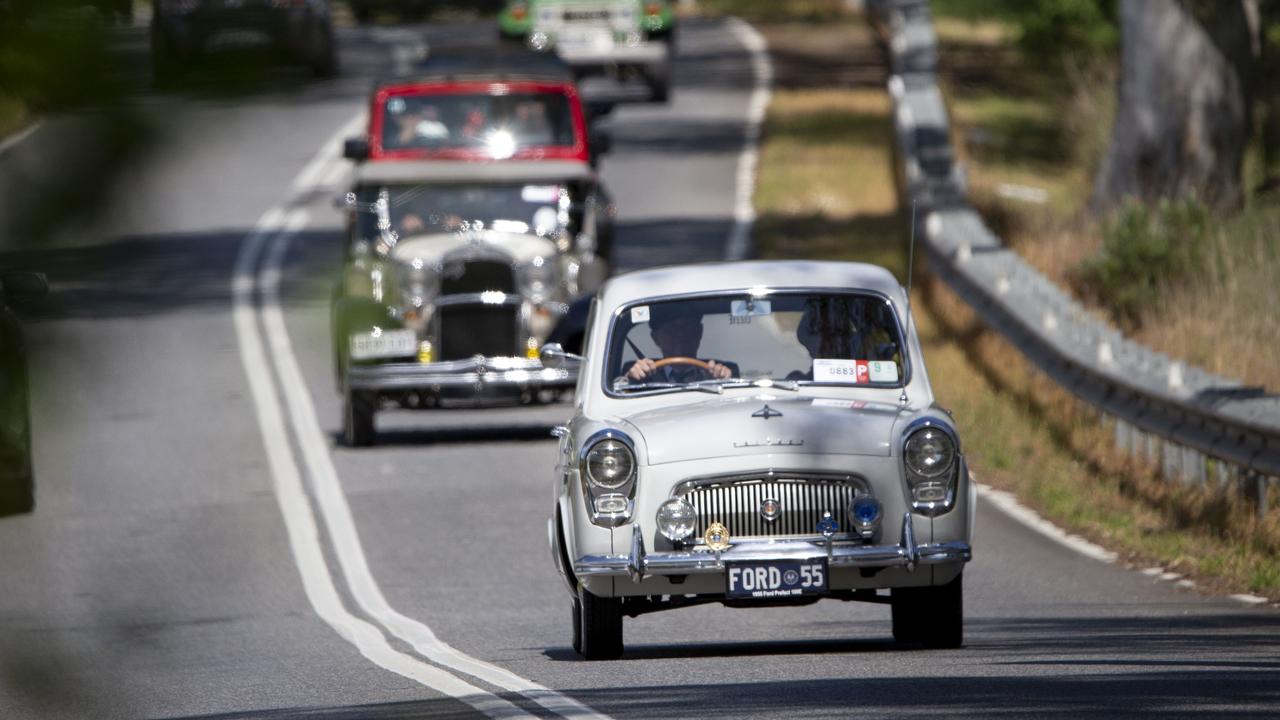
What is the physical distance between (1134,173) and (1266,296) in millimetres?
6277

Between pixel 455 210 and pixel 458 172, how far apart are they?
298mm

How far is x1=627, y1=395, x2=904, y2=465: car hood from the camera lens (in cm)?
838

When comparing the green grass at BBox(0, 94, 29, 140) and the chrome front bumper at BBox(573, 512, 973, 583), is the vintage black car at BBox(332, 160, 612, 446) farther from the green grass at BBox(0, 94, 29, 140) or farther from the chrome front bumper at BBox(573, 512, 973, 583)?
the green grass at BBox(0, 94, 29, 140)

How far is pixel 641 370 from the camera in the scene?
9438 millimetres

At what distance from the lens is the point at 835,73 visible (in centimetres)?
3703

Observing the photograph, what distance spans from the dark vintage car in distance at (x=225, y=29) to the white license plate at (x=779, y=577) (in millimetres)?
5985

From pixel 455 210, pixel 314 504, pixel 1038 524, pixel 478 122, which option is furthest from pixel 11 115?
pixel 478 122

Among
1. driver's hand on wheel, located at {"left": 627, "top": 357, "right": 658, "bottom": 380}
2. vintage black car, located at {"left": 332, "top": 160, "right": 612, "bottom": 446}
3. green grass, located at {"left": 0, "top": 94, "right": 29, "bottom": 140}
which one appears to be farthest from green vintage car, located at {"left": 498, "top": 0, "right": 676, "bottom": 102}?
green grass, located at {"left": 0, "top": 94, "right": 29, "bottom": 140}

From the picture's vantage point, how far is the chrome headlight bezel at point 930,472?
27.6ft

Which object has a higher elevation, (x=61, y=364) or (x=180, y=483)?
(x=61, y=364)

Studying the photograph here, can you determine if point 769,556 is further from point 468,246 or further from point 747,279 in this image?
point 468,246

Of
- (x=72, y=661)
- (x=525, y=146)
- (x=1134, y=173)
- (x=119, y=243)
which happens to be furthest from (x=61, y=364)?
(x=1134, y=173)

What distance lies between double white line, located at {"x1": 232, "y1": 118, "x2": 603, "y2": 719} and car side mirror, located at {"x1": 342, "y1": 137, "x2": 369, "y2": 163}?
1108 millimetres

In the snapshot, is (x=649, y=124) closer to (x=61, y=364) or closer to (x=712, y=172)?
(x=712, y=172)
